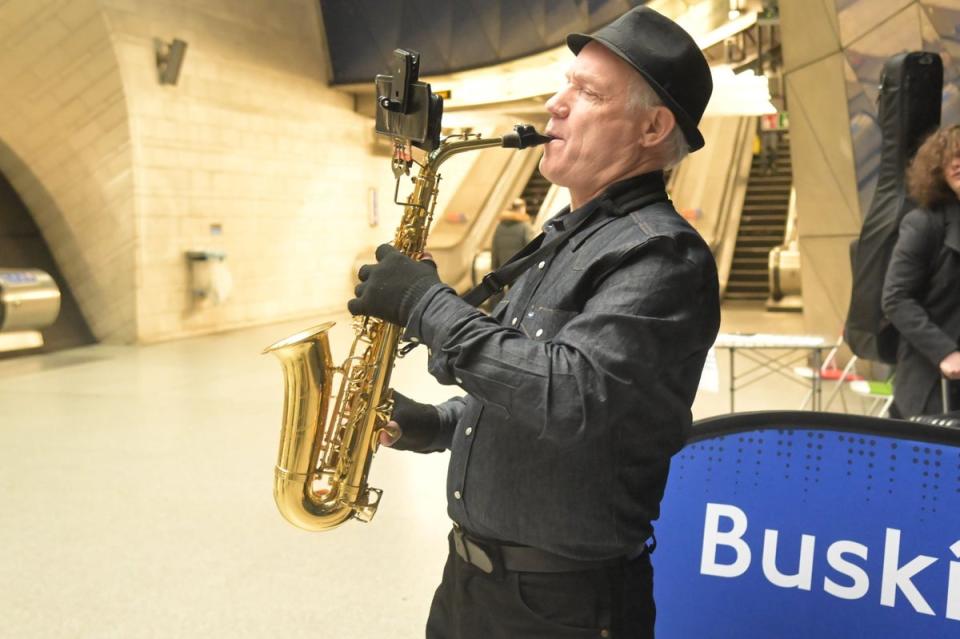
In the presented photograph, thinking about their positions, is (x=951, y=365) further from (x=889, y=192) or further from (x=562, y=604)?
(x=562, y=604)

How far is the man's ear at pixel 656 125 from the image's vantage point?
1.57 metres

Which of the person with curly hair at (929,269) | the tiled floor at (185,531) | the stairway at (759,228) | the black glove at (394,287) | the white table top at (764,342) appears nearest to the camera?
the black glove at (394,287)

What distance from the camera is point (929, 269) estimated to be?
3.39 meters

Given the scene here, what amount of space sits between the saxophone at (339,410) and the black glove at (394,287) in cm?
46

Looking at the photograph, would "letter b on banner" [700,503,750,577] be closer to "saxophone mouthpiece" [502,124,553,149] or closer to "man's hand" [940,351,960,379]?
"saxophone mouthpiece" [502,124,553,149]

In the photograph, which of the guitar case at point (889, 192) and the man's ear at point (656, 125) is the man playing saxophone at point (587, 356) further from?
the guitar case at point (889, 192)

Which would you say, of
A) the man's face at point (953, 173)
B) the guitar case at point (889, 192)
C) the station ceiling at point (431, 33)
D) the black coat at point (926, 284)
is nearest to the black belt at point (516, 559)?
Result: the black coat at point (926, 284)

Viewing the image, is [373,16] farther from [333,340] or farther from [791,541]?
[791,541]

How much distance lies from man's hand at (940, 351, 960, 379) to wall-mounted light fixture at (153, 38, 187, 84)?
32.7ft

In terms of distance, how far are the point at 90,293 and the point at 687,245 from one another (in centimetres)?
1094

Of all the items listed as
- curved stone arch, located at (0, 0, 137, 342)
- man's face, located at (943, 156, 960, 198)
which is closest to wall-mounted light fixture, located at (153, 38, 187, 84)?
curved stone arch, located at (0, 0, 137, 342)

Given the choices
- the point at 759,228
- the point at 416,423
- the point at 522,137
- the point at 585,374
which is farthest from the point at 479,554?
the point at 759,228

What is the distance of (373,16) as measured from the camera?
15.3 metres

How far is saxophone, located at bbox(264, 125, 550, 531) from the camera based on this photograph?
78.6 inches
